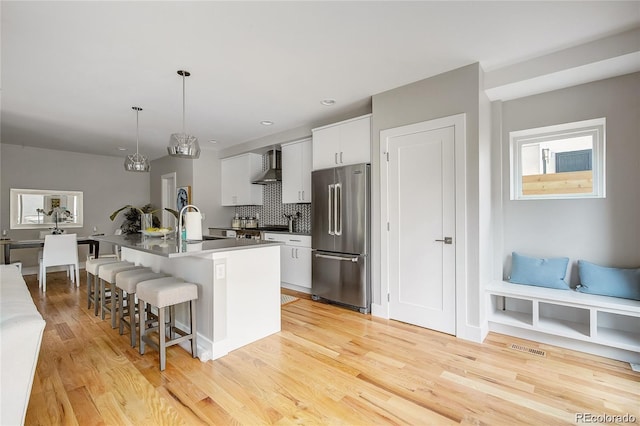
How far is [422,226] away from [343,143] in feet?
4.75

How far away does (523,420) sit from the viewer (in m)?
1.67

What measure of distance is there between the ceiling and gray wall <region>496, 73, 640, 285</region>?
58cm

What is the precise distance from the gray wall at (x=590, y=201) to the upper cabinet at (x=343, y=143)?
146 cm

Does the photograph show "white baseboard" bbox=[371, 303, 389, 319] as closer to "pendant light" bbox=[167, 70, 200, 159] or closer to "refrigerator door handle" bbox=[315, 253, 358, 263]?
"refrigerator door handle" bbox=[315, 253, 358, 263]

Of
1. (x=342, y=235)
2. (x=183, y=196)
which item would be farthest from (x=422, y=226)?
(x=183, y=196)

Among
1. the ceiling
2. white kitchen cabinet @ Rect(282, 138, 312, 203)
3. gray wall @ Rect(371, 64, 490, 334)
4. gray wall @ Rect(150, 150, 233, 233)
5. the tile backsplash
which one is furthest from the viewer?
gray wall @ Rect(150, 150, 233, 233)

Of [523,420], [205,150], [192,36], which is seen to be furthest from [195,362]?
[205,150]

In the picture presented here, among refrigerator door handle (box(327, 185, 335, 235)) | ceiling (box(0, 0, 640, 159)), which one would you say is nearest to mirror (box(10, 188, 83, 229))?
ceiling (box(0, 0, 640, 159))

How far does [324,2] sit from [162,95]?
7.54 feet

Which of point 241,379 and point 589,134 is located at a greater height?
point 589,134

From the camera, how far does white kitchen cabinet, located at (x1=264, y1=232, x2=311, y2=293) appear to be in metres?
4.22

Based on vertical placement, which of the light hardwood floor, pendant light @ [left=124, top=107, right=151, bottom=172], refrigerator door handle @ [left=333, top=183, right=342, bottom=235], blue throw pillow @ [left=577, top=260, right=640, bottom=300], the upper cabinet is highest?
the upper cabinet

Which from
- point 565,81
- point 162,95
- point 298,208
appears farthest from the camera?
point 298,208

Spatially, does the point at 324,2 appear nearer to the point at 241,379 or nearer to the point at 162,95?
the point at 162,95
